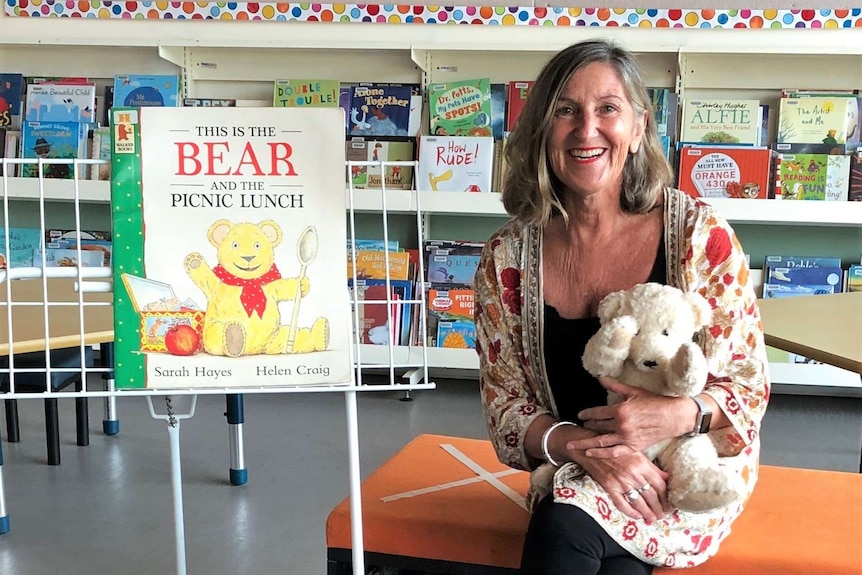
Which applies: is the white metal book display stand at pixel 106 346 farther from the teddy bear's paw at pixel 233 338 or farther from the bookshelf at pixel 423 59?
the bookshelf at pixel 423 59

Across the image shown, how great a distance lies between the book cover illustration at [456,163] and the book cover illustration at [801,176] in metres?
1.27

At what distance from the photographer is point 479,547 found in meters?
1.35

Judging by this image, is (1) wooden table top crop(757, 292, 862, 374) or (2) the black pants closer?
(2) the black pants

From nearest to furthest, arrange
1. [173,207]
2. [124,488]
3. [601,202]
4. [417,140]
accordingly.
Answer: [173,207] < [601,202] < [124,488] < [417,140]

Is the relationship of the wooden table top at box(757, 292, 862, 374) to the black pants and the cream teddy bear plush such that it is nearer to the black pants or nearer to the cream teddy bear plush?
the cream teddy bear plush

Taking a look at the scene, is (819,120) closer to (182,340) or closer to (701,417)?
A: (701,417)

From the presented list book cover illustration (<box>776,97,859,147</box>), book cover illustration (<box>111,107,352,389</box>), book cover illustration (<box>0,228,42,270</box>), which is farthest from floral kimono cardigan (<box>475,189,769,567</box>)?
book cover illustration (<box>0,228,42,270</box>)

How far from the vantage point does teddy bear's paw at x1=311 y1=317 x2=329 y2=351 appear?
1179 millimetres

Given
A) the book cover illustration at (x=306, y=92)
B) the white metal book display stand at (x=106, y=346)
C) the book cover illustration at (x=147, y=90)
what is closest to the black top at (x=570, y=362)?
the white metal book display stand at (x=106, y=346)

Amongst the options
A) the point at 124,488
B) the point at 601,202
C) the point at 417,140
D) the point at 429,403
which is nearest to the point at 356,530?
the point at 601,202

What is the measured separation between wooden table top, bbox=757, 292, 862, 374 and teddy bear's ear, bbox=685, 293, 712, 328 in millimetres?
644

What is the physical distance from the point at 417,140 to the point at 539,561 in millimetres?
2950

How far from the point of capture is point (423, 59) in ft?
12.7

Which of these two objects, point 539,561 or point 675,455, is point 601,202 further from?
point 539,561
